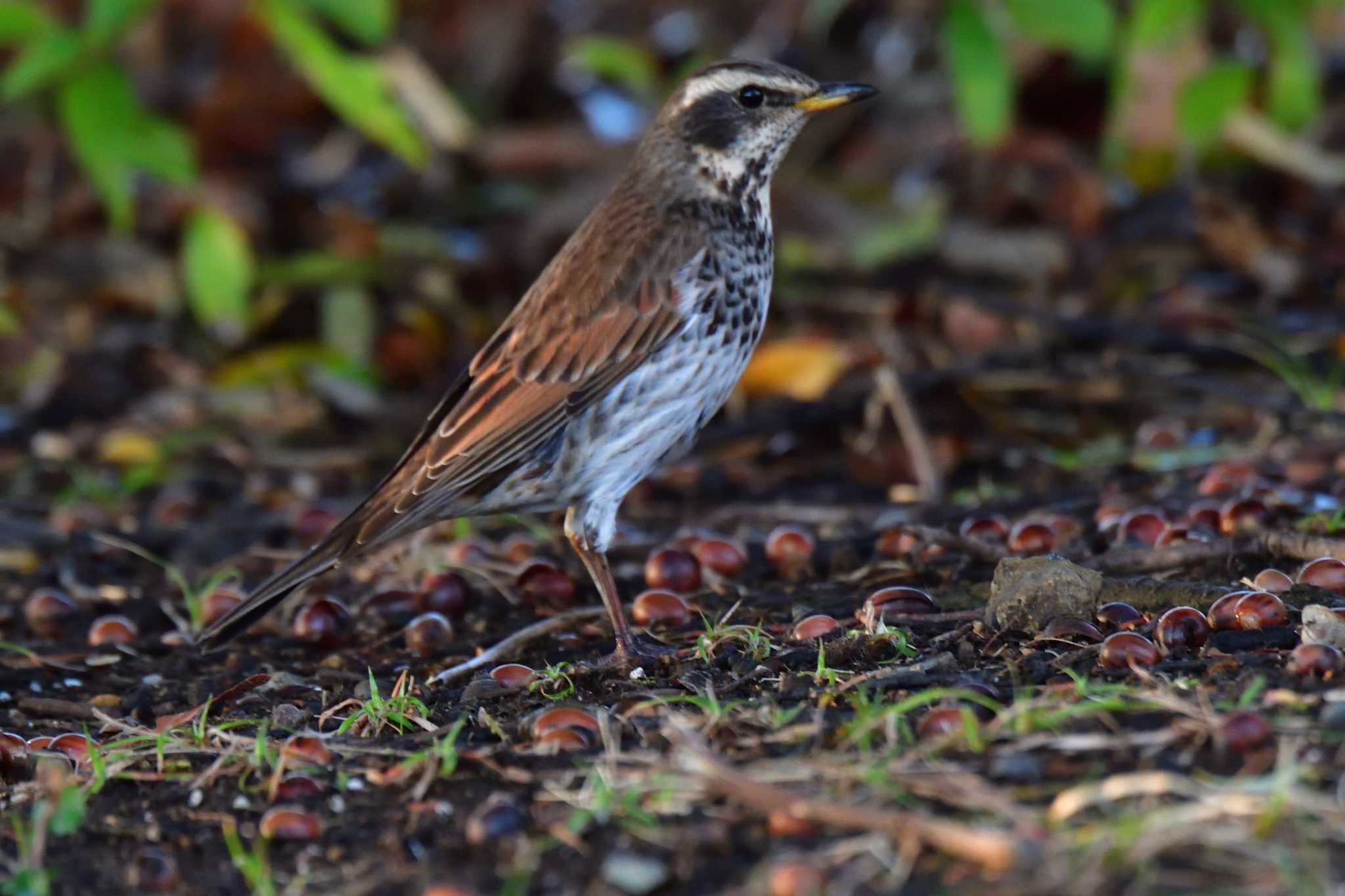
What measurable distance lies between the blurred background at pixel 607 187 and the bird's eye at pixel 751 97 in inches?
59.6

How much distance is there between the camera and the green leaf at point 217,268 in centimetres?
829

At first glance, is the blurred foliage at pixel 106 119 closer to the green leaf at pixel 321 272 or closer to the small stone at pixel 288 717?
the green leaf at pixel 321 272

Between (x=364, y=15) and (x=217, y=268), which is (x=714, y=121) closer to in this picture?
(x=364, y=15)

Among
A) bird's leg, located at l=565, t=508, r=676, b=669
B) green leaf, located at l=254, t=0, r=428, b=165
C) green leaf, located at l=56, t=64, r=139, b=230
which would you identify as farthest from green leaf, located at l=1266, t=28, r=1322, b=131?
green leaf, located at l=56, t=64, r=139, b=230

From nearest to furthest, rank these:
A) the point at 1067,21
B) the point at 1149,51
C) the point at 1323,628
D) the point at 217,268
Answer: the point at 1323,628 < the point at 1067,21 < the point at 217,268 < the point at 1149,51

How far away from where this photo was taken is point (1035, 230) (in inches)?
353

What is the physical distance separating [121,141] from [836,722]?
5.14 metres

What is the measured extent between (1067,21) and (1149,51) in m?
1.34

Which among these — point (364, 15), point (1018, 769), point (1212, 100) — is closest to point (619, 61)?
point (364, 15)

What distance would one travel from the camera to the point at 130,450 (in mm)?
7727

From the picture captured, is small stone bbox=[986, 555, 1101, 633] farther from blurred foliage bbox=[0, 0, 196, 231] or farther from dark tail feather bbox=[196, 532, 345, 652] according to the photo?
blurred foliage bbox=[0, 0, 196, 231]

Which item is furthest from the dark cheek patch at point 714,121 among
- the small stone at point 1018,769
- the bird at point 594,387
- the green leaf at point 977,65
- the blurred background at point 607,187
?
the small stone at point 1018,769

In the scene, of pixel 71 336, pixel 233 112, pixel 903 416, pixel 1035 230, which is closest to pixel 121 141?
pixel 71 336

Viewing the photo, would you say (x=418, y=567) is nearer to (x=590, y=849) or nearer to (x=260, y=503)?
(x=260, y=503)
